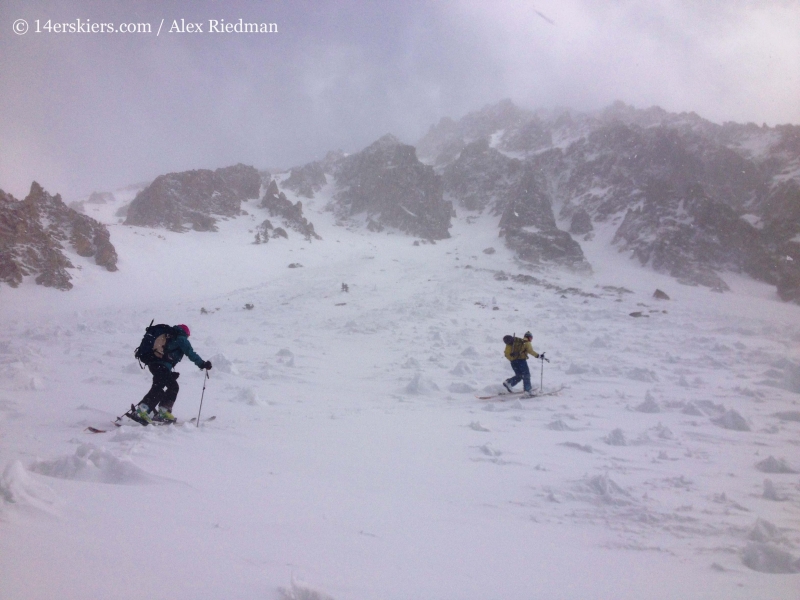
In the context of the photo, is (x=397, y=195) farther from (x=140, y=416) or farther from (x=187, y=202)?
(x=140, y=416)

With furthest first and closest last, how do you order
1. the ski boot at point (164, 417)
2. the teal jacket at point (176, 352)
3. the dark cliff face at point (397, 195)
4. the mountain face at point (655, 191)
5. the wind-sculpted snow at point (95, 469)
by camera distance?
1. the dark cliff face at point (397, 195)
2. the mountain face at point (655, 191)
3. the teal jacket at point (176, 352)
4. the ski boot at point (164, 417)
5. the wind-sculpted snow at point (95, 469)

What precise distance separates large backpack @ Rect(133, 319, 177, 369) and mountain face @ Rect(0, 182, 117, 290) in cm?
2865

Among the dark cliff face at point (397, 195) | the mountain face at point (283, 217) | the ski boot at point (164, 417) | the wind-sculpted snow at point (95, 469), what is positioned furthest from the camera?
the dark cliff face at point (397, 195)

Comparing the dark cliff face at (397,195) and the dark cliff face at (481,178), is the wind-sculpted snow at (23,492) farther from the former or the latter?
the dark cliff face at (481,178)

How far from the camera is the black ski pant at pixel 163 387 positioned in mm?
6242

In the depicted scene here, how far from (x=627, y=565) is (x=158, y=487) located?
4.08 metres

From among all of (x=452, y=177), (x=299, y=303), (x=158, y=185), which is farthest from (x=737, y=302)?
(x=158, y=185)

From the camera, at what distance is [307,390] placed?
348 inches

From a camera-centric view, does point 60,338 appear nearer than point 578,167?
Yes

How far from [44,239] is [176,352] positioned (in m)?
33.7

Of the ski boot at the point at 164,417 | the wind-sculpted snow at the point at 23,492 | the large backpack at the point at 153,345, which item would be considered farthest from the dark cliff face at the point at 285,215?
the wind-sculpted snow at the point at 23,492

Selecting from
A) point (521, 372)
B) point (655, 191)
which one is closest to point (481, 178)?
point (655, 191)

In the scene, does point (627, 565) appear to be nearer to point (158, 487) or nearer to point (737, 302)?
point (158, 487)

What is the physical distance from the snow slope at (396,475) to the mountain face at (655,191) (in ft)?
166
